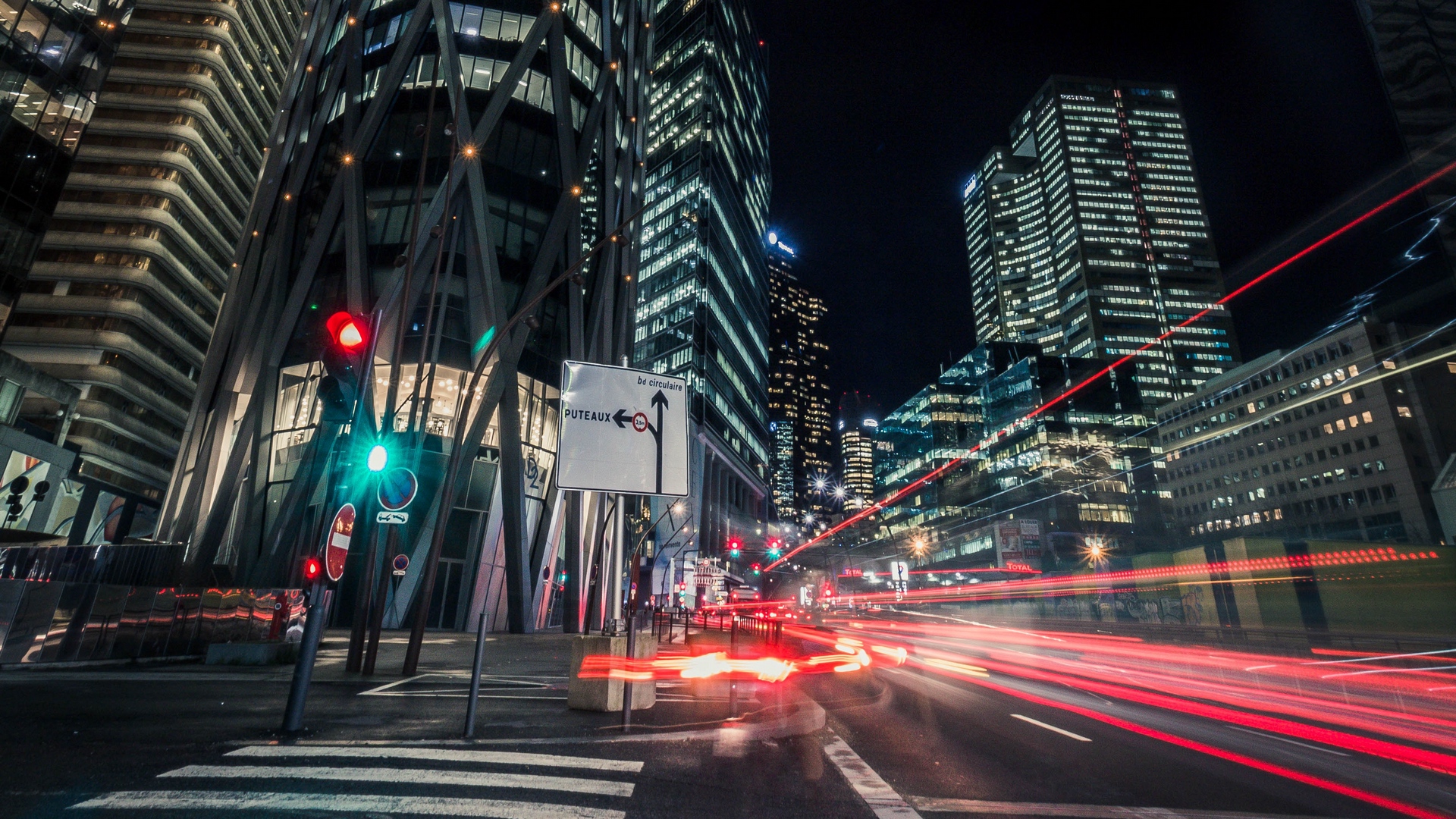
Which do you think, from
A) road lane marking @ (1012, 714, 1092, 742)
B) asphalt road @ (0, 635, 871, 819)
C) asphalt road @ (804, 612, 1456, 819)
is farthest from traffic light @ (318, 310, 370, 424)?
road lane marking @ (1012, 714, 1092, 742)

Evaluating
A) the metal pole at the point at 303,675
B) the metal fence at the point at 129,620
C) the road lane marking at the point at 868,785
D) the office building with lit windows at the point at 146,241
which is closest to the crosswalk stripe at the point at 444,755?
the metal pole at the point at 303,675

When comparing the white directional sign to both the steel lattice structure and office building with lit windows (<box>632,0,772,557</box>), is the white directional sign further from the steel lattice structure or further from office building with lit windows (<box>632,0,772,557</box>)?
office building with lit windows (<box>632,0,772,557</box>)

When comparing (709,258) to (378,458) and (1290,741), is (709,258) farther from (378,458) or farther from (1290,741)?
(1290,741)

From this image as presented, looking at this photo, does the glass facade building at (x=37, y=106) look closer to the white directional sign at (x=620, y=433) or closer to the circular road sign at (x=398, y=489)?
the circular road sign at (x=398, y=489)

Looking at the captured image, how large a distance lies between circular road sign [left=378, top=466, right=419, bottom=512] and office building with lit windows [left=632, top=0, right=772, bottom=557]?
5690 centimetres

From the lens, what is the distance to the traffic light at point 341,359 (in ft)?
21.5

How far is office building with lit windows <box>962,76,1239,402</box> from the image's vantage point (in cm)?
15875

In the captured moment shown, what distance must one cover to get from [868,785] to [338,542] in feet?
20.7

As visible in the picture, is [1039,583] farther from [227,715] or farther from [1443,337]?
[227,715]

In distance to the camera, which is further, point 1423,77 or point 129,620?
point 1423,77

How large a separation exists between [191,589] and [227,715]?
9.78 m

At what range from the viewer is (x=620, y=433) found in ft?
26.1

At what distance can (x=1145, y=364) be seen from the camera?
513ft

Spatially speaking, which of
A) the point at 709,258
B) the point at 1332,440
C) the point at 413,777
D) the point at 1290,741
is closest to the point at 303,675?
the point at 413,777
